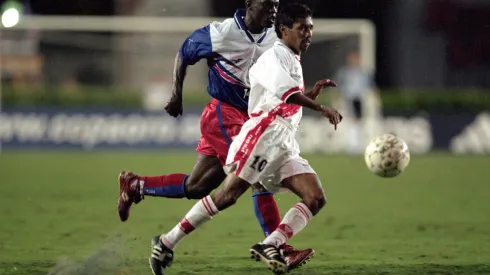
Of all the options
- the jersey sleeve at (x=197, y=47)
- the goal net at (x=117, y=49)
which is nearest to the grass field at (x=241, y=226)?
the jersey sleeve at (x=197, y=47)

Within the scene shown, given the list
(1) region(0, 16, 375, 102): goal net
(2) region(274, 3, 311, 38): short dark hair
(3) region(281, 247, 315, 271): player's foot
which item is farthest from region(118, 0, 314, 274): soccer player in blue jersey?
(1) region(0, 16, 375, 102): goal net

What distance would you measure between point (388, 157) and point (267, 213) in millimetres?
1188

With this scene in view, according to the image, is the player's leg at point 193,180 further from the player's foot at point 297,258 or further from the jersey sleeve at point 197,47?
the player's foot at point 297,258

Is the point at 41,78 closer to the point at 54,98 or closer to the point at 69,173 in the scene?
the point at 54,98

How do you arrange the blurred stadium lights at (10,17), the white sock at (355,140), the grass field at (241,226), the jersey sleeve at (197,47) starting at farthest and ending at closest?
the blurred stadium lights at (10,17) → the white sock at (355,140) → the jersey sleeve at (197,47) → the grass field at (241,226)

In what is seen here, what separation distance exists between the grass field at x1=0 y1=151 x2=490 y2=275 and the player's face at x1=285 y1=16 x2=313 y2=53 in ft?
5.75

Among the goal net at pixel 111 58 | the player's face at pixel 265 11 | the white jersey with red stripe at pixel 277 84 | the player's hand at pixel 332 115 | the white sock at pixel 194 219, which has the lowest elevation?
the white sock at pixel 194 219

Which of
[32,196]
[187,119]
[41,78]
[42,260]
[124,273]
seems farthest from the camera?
[41,78]

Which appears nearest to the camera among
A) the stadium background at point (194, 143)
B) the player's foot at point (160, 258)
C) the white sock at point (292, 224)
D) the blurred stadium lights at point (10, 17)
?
the white sock at point (292, 224)

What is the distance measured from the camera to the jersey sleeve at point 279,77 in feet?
22.4

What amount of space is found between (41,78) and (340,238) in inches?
647

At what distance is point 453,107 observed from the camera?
24219 millimetres

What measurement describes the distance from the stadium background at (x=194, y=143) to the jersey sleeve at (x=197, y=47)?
1704mm

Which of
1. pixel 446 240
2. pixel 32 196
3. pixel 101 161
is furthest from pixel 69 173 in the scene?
pixel 446 240
